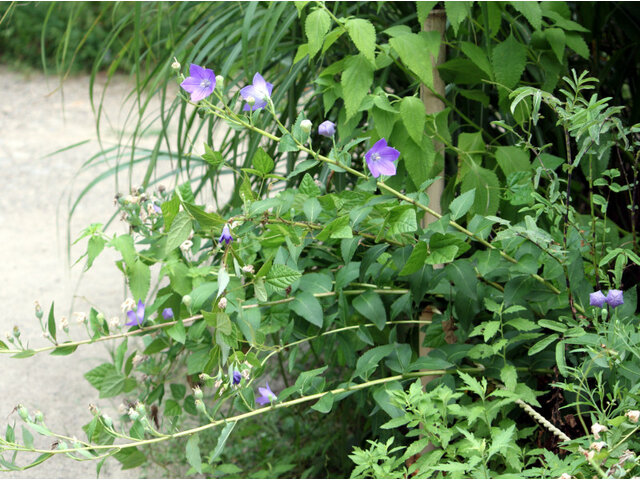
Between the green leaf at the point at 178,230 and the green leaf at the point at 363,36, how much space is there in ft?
1.18

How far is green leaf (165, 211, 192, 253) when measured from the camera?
984 mm

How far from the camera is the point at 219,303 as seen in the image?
3.17 ft

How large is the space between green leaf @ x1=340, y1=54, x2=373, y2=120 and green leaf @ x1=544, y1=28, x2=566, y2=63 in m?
0.32

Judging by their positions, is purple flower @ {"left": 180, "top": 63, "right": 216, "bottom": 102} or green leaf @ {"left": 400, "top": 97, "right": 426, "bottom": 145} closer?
purple flower @ {"left": 180, "top": 63, "right": 216, "bottom": 102}

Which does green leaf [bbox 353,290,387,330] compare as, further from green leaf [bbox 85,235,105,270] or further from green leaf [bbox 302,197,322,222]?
green leaf [bbox 85,235,105,270]

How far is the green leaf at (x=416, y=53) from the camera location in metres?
1.15

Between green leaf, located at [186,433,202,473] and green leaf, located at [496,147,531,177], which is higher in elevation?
green leaf, located at [496,147,531,177]

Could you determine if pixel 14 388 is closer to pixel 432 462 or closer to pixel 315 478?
pixel 315 478

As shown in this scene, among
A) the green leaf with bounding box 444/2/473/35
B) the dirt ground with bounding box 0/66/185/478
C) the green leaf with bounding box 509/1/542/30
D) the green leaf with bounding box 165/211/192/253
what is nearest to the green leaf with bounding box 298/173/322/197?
the green leaf with bounding box 165/211/192/253

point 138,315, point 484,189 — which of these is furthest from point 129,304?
point 484,189

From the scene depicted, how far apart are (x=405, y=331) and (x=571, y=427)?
0.38 metres

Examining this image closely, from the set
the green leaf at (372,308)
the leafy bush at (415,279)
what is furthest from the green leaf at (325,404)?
the green leaf at (372,308)

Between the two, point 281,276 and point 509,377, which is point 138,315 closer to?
point 281,276

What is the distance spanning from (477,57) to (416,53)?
137 millimetres
